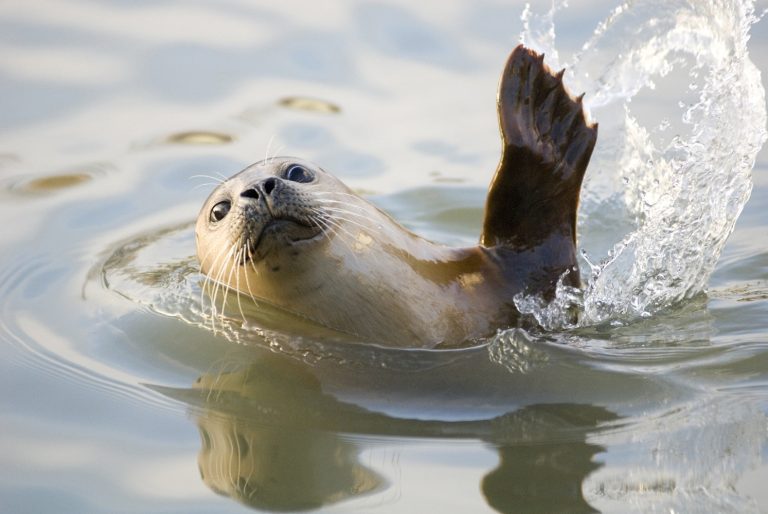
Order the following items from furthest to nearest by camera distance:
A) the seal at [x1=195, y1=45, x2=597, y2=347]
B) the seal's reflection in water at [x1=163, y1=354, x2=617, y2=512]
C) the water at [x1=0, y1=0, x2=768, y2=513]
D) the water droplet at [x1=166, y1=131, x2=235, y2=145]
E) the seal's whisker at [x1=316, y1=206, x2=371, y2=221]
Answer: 1. the water droplet at [x1=166, y1=131, x2=235, y2=145]
2. the seal's whisker at [x1=316, y1=206, x2=371, y2=221]
3. the seal at [x1=195, y1=45, x2=597, y2=347]
4. the water at [x1=0, y1=0, x2=768, y2=513]
5. the seal's reflection in water at [x1=163, y1=354, x2=617, y2=512]

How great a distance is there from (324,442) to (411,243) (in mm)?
1333

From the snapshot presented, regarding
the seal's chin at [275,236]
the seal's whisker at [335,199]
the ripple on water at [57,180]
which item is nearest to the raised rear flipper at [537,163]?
the seal's whisker at [335,199]

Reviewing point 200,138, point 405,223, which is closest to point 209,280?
point 405,223

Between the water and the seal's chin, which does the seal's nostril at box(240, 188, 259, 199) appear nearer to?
the seal's chin

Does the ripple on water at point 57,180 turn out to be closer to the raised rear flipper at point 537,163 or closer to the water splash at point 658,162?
the water splash at point 658,162

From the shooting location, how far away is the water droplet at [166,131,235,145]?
8039 mm

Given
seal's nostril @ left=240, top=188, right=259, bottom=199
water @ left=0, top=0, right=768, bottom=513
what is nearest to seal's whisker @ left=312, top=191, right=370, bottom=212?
seal's nostril @ left=240, top=188, right=259, bottom=199

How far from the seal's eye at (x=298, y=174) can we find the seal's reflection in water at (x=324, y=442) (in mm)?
799

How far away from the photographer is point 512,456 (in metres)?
4.05

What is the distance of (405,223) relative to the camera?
732 cm

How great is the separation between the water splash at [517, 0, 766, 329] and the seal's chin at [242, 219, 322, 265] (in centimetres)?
108

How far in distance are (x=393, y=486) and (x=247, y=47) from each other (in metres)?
5.96

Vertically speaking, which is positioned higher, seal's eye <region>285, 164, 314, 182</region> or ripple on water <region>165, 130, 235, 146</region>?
ripple on water <region>165, 130, 235, 146</region>

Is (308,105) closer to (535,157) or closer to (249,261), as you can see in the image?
(535,157)
